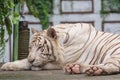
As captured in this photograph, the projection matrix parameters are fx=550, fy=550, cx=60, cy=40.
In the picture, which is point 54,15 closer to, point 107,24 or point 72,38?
point 107,24

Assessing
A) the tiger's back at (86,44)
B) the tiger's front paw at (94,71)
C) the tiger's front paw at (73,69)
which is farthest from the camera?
the tiger's back at (86,44)

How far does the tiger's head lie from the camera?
4.64 meters

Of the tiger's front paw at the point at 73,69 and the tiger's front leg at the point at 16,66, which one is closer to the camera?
the tiger's front paw at the point at 73,69

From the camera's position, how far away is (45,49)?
466 cm

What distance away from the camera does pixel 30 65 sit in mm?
4773

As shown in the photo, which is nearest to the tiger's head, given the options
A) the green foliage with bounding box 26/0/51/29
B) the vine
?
the green foliage with bounding box 26/0/51/29

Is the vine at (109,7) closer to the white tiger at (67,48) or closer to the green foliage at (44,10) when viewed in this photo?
the green foliage at (44,10)

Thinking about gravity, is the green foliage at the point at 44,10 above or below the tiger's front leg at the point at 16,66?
above

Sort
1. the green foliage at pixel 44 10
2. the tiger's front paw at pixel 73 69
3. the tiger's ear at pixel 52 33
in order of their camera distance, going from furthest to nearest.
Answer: the green foliage at pixel 44 10, the tiger's ear at pixel 52 33, the tiger's front paw at pixel 73 69

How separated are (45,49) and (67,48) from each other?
20 cm

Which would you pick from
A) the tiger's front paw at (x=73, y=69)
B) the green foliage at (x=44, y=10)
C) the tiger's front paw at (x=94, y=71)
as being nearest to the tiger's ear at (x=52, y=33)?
the tiger's front paw at (x=73, y=69)

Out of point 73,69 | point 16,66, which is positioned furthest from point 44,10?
point 73,69

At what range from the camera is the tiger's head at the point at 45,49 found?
464 cm

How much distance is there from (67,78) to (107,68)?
0.34 meters
